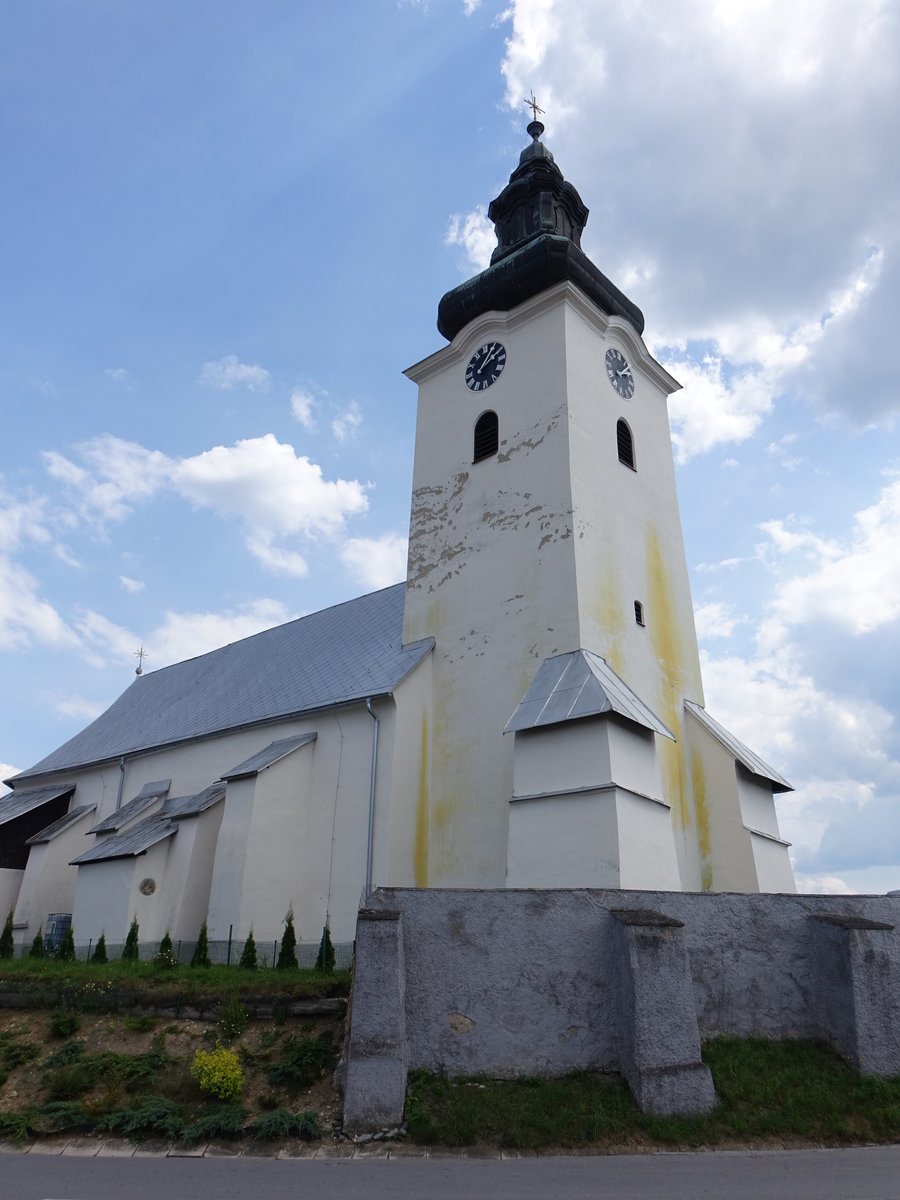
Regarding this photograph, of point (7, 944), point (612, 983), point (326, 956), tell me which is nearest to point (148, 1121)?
point (612, 983)

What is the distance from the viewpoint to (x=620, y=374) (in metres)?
19.2

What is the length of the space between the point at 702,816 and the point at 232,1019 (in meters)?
A: 9.32

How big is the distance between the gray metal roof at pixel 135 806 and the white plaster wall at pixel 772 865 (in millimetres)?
13261

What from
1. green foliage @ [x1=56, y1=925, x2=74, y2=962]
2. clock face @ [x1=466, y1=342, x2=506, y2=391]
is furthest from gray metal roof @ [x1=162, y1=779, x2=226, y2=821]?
clock face @ [x1=466, y1=342, x2=506, y2=391]

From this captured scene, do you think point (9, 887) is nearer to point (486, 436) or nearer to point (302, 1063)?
point (486, 436)

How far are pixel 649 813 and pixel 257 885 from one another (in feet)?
23.0

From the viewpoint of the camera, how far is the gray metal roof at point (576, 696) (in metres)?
13.0

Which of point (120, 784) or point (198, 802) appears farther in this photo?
point (120, 784)

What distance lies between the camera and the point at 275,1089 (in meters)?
7.84

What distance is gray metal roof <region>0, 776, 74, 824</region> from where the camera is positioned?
23094 millimetres

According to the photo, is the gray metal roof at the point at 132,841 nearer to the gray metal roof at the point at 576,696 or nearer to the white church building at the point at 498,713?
the white church building at the point at 498,713

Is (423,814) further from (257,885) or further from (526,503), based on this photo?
(526,503)

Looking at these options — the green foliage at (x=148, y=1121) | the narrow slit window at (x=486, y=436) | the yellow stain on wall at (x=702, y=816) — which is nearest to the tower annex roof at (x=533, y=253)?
the narrow slit window at (x=486, y=436)

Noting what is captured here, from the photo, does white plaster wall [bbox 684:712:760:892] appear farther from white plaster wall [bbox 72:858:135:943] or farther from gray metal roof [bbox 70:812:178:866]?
white plaster wall [bbox 72:858:135:943]
